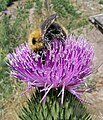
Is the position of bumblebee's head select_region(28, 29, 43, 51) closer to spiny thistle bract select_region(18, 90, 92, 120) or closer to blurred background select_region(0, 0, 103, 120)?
spiny thistle bract select_region(18, 90, 92, 120)

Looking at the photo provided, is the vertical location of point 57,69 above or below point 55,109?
above

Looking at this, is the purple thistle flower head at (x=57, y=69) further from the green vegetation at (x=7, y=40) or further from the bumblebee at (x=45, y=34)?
the green vegetation at (x=7, y=40)

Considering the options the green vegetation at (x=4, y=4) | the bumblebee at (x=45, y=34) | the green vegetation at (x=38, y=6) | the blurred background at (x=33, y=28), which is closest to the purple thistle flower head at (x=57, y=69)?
the bumblebee at (x=45, y=34)

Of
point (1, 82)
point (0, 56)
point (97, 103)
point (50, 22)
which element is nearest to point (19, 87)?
point (1, 82)

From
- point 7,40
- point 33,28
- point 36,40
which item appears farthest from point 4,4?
point 36,40

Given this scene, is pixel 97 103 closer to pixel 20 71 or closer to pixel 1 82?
pixel 1 82

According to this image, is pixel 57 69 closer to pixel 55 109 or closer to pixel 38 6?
pixel 55 109

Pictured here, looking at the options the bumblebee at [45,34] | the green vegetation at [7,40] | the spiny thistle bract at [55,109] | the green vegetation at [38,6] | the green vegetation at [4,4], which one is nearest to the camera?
the bumblebee at [45,34]

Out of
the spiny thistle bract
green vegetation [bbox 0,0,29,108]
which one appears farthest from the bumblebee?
green vegetation [bbox 0,0,29,108]
